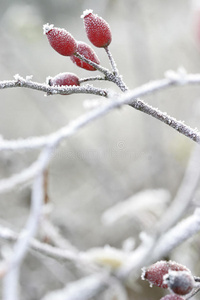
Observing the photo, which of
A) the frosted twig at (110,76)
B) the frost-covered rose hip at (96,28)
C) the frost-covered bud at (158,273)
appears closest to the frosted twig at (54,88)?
the frosted twig at (110,76)

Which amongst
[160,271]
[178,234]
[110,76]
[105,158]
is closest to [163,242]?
[178,234]

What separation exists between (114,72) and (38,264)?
7.90 feet

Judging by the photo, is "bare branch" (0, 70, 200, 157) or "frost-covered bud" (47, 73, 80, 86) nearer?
A: "bare branch" (0, 70, 200, 157)

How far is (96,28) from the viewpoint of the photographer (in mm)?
750

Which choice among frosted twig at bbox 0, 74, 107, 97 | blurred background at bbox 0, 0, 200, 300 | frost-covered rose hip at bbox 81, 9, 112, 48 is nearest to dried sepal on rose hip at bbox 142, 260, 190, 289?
frosted twig at bbox 0, 74, 107, 97

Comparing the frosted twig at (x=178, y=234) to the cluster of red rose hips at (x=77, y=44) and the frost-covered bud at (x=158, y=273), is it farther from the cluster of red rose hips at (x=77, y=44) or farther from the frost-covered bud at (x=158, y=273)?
the cluster of red rose hips at (x=77, y=44)

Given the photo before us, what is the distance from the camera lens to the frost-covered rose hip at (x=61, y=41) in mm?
701

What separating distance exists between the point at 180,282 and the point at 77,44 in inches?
17.1

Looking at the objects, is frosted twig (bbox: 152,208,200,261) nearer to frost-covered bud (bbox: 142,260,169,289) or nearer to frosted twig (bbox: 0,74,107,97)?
frost-covered bud (bbox: 142,260,169,289)

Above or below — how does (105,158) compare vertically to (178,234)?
above

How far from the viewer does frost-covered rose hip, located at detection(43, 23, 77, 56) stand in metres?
0.70

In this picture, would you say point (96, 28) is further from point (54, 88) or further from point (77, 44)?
point (54, 88)

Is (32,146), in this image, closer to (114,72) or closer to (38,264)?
(114,72)

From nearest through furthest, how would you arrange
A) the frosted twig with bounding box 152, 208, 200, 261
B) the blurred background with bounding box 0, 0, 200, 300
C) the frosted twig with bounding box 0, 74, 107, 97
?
the frosted twig with bounding box 0, 74, 107, 97 < the frosted twig with bounding box 152, 208, 200, 261 < the blurred background with bounding box 0, 0, 200, 300
